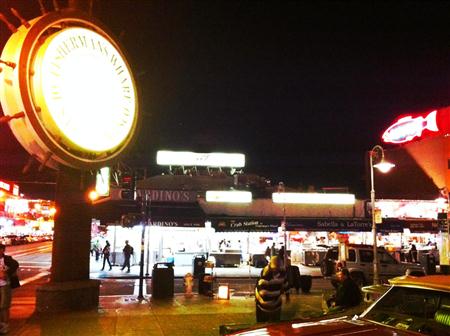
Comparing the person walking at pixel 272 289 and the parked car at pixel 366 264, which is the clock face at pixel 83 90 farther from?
the parked car at pixel 366 264

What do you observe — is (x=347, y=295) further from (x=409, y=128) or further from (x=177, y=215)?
(x=409, y=128)

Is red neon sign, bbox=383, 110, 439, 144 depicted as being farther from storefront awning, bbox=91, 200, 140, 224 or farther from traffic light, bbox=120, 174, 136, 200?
traffic light, bbox=120, 174, 136, 200

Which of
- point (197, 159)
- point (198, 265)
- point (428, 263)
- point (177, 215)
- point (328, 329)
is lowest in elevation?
point (428, 263)

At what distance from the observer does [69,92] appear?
29.4 ft

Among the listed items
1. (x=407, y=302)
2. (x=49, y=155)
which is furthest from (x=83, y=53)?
(x=407, y=302)

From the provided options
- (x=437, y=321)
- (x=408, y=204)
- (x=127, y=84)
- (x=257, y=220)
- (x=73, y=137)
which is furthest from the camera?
(x=408, y=204)

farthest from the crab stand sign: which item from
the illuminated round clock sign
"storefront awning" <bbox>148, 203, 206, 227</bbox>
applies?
"storefront awning" <bbox>148, 203, 206, 227</bbox>

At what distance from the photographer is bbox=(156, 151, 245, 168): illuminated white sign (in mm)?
34969

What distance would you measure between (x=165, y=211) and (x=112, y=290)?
37.0 feet

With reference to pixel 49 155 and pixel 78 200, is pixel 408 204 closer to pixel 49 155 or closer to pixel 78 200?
pixel 78 200

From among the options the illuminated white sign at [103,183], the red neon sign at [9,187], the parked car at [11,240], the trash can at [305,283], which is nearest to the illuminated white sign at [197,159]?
the red neon sign at [9,187]

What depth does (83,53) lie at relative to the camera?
30.7ft

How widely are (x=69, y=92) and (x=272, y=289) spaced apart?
537 centimetres

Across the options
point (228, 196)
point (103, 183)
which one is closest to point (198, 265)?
point (103, 183)
